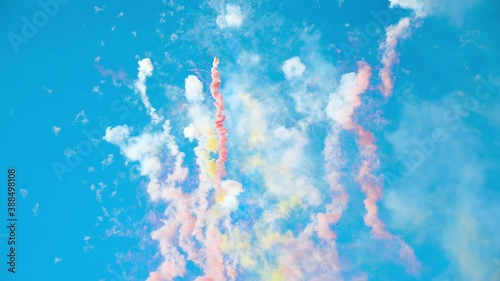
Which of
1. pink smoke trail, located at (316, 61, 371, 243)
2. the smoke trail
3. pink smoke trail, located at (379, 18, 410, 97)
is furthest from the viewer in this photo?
the smoke trail

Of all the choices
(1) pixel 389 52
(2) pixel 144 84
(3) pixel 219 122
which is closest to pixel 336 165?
(1) pixel 389 52

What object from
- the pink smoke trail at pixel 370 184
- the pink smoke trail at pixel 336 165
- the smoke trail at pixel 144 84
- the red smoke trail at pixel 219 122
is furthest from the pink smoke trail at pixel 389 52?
the smoke trail at pixel 144 84

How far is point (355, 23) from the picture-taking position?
2639 cm

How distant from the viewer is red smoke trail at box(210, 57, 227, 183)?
2703 cm

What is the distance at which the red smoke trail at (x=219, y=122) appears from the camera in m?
27.0

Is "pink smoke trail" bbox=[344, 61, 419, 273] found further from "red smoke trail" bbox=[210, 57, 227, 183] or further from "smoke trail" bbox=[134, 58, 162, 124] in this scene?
"smoke trail" bbox=[134, 58, 162, 124]

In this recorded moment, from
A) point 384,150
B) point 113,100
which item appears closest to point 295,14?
point 384,150

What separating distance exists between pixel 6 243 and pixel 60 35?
614 inches

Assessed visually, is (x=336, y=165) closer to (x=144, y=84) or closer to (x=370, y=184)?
(x=370, y=184)

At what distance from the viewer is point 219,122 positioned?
89.0 feet

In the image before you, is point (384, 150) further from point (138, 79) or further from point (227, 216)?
point (138, 79)

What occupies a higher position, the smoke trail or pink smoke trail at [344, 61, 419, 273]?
the smoke trail

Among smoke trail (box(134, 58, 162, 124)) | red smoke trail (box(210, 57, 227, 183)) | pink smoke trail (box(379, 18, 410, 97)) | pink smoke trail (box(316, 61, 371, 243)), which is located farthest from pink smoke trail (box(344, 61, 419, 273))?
smoke trail (box(134, 58, 162, 124))

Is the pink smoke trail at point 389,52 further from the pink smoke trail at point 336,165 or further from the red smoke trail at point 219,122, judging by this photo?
the red smoke trail at point 219,122
